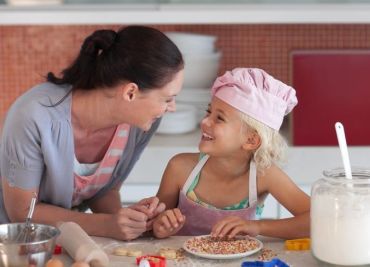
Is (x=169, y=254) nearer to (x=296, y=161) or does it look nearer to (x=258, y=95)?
(x=258, y=95)

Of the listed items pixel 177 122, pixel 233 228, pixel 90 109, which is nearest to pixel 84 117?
pixel 90 109

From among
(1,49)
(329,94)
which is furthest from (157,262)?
(1,49)

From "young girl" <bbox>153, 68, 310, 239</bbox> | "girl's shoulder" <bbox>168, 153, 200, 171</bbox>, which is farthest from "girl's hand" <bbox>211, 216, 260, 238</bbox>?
"girl's shoulder" <bbox>168, 153, 200, 171</bbox>

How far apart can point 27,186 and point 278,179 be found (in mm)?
615

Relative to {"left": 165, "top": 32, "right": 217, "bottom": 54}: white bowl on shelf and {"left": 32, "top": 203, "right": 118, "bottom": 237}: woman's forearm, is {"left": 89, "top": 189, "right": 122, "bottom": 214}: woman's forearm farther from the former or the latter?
{"left": 165, "top": 32, "right": 217, "bottom": 54}: white bowl on shelf

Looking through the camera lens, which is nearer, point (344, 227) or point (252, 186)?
point (344, 227)

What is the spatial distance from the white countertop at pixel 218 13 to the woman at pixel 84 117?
1.14 m

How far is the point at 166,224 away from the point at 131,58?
40 cm

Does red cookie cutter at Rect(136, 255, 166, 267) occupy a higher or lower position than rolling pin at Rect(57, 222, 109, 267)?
lower

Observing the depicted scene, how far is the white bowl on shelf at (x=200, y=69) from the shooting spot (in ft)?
11.0

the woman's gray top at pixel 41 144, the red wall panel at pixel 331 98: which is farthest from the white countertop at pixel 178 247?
the red wall panel at pixel 331 98

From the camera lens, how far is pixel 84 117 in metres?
2.05

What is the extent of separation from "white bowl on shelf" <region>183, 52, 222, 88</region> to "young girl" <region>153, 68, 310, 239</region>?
1.19m

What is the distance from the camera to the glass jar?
1.56 m
